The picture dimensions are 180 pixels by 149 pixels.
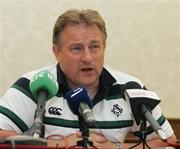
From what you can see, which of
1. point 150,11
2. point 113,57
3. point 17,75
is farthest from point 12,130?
point 150,11

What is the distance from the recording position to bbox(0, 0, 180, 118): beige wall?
2.88 meters

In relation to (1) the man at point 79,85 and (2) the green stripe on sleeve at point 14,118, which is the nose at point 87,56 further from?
(2) the green stripe on sleeve at point 14,118

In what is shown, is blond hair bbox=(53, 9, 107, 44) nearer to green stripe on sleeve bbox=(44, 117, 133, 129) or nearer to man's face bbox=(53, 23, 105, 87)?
man's face bbox=(53, 23, 105, 87)

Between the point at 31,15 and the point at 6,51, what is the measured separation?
0.29 m

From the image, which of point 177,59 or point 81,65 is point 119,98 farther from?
point 177,59

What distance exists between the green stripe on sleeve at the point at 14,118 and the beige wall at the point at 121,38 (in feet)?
3.31

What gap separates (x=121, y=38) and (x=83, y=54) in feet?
3.18

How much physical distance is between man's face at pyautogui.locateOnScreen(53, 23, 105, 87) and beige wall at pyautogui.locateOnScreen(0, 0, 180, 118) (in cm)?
85

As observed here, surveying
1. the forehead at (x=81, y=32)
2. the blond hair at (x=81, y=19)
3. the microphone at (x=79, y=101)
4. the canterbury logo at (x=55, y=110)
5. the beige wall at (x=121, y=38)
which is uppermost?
the beige wall at (x=121, y=38)

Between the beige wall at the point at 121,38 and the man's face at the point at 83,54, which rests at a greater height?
the beige wall at the point at 121,38

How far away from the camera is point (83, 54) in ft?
6.65

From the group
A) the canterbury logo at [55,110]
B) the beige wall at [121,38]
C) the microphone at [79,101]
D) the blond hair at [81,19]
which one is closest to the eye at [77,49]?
the blond hair at [81,19]

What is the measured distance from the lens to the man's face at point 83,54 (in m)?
2.02

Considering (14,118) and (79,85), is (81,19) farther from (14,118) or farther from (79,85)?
(14,118)
